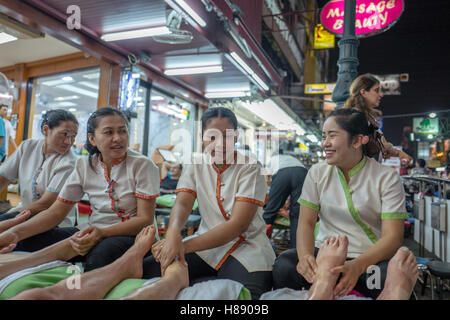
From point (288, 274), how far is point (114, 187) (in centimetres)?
123

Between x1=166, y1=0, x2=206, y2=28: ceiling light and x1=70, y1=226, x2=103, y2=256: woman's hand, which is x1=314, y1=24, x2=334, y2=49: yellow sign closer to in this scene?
x1=166, y1=0, x2=206, y2=28: ceiling light

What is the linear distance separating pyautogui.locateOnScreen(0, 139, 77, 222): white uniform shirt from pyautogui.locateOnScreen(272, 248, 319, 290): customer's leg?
1.67 metres

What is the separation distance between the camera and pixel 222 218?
187 cm

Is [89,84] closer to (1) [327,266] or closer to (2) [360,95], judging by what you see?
(2) [360,95]

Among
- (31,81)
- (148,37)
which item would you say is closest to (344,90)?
(148,37)

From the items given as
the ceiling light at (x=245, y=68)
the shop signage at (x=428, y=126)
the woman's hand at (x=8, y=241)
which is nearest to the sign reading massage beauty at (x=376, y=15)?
the ceiling light at (x=245, y=68)

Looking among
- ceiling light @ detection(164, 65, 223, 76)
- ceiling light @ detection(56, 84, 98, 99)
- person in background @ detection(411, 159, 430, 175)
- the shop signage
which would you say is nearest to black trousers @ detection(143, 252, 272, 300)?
ceiling light @ detection(164, 65, 223, 76)

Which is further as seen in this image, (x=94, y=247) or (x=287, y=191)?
(x=287, y=191)

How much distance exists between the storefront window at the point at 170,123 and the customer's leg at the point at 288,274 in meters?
5.80

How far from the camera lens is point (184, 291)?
141cm

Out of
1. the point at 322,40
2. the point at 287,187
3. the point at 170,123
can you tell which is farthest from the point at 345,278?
the point at 322,40

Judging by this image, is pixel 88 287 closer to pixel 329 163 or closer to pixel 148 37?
pixel 329 163

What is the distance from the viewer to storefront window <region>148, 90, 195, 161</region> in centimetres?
834

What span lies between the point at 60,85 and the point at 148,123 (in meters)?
2.49
